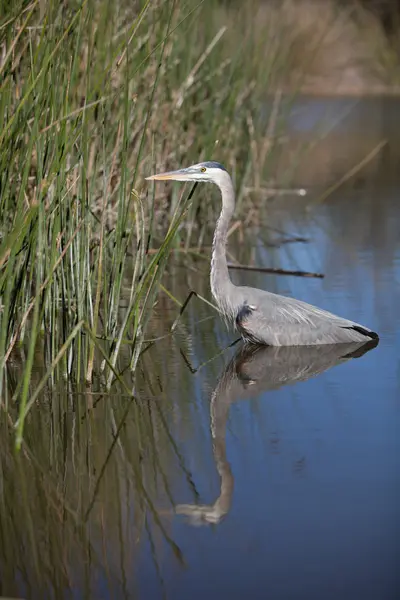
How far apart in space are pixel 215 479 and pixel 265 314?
5.34ft

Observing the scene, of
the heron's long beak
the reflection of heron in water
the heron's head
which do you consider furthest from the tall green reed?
the reflection of heron in water

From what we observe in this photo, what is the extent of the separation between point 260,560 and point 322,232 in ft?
15.3

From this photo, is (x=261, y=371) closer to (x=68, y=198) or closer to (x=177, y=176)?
(x=177, y=176)

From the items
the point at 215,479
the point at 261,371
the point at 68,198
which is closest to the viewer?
the point at 215,479

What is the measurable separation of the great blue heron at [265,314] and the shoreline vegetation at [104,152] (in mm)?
226

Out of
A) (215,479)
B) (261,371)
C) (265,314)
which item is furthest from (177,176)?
(215,479)

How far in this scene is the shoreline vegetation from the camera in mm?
3594

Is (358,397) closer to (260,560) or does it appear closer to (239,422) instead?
(239,422)

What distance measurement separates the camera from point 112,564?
8.77 ft

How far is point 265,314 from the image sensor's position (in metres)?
4.72

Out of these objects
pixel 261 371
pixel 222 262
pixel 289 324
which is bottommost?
pixel 261 371

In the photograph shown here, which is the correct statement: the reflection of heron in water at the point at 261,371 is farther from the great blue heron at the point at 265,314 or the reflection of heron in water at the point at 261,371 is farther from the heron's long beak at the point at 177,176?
the heron's long beak at the point at 177,176

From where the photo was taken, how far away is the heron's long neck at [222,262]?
480cm

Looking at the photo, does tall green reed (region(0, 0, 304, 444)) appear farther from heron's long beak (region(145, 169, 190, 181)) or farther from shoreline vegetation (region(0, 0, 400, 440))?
heron's long beak (region(145, 169, 190, 181))
